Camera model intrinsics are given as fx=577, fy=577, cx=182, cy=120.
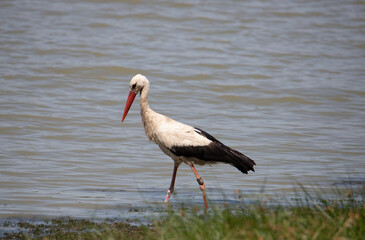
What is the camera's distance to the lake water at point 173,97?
8922 millimetres

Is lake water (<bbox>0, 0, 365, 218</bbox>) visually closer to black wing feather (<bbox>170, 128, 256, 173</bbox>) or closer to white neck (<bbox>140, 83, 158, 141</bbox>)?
black wing feather (<bbox>170, 128, 256, 173</bbox>)

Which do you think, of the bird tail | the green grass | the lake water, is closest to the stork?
the bird tail

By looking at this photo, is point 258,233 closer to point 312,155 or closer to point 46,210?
point 46,210

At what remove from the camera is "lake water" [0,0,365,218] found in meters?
8.92

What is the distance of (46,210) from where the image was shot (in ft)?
24.2

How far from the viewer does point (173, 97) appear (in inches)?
634

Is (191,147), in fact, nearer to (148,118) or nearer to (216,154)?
(216,154)

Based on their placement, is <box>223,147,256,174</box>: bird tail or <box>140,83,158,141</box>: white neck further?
<box>140,83,158,141</box>: white neck

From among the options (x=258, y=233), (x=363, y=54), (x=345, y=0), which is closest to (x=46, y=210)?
(x=258, y=233)

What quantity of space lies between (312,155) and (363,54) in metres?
12.5

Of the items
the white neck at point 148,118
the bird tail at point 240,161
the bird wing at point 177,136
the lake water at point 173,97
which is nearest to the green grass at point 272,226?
the lake water at point 173,97

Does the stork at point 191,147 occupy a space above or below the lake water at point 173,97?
above

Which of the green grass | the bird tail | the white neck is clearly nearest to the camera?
the green grass

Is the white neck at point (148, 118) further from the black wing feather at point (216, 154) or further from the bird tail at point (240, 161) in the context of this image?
the bird tail at point (240, 161)
